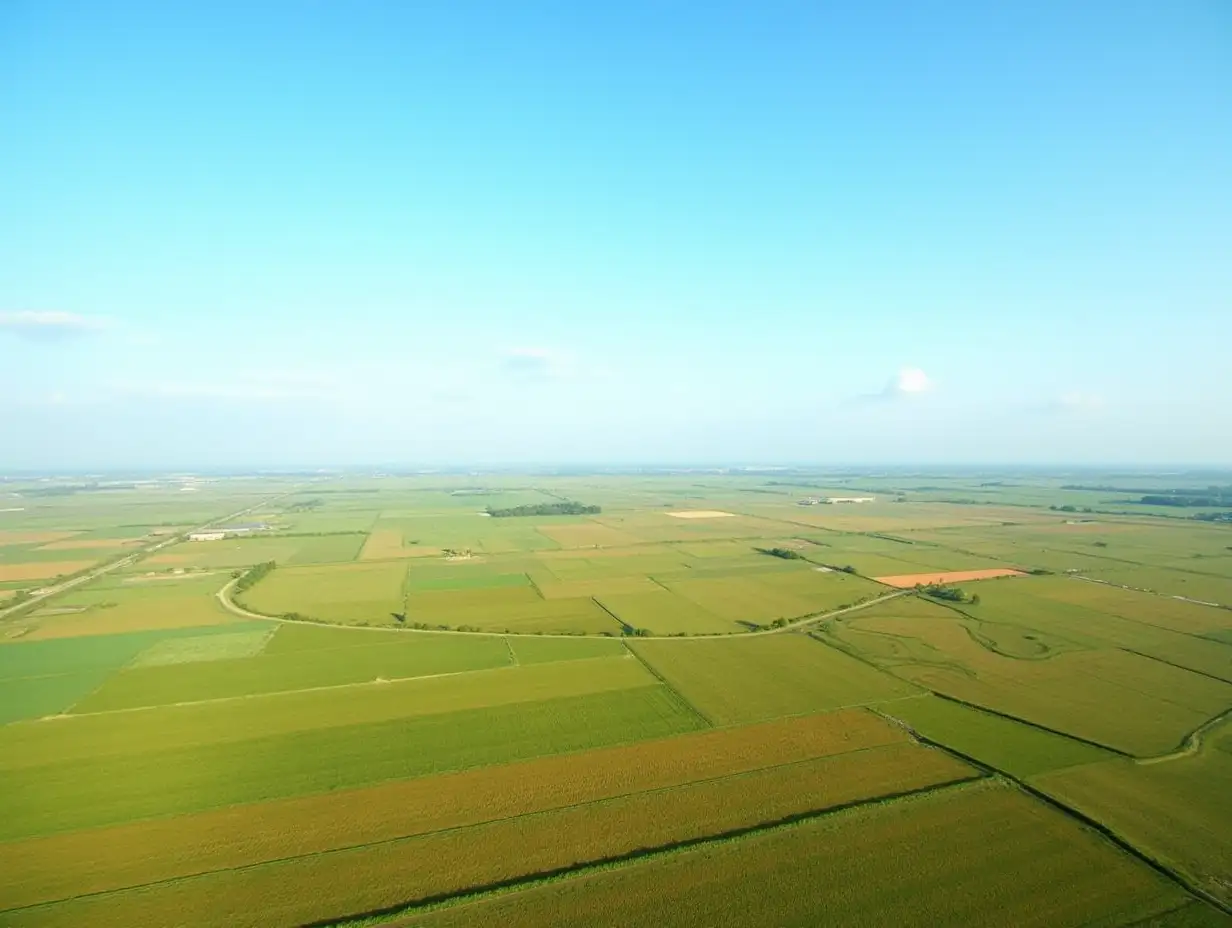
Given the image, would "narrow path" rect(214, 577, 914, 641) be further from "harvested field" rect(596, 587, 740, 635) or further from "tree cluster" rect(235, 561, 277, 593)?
"tree cluster" rect(235, 561, 277, 593)

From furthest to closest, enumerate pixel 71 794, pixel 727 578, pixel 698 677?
pixel 727 578 < pixel 698 677 < pixel 71 794

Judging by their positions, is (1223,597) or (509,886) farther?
(1223,597)

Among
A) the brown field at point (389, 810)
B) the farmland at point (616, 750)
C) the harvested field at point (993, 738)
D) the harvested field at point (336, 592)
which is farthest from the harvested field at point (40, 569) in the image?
the harvested field at point (993, 738)

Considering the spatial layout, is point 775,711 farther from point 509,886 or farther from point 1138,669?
point 1138,669

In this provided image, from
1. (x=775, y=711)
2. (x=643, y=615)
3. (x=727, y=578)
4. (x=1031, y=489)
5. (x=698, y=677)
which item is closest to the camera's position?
(x=775, y=711)

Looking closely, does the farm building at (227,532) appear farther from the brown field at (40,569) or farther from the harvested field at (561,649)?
the harvested field at (561,649)

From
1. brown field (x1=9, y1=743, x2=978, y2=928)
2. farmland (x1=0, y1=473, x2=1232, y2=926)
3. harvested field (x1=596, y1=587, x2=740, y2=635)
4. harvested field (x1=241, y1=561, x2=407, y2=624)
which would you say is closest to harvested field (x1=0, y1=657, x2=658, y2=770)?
farmland (x1=0, y1=473, x2=1232, y2=926)

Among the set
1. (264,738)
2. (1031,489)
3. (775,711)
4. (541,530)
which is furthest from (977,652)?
(1031,489)
